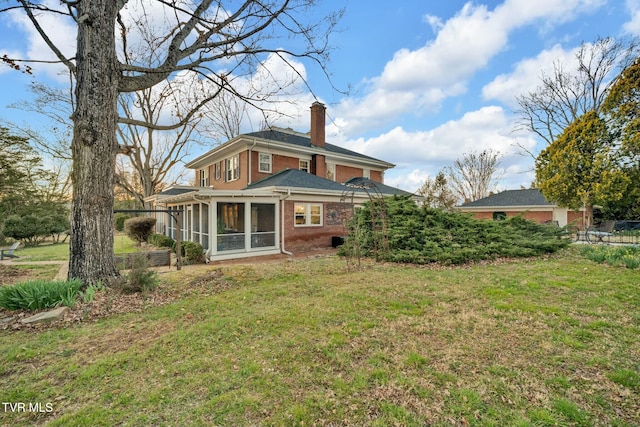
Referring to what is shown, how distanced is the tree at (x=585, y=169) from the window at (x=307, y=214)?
651 inches

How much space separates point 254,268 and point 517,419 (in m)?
7.81

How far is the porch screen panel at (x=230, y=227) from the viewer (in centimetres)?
1189

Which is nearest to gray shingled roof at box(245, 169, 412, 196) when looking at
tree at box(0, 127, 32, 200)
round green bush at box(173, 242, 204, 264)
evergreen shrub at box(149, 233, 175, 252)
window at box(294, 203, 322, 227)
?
window at box(294, 203, 322, 227)

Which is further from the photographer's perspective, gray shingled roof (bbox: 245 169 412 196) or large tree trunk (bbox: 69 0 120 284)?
gray shingled roof (bbox: 245 169 412 196)

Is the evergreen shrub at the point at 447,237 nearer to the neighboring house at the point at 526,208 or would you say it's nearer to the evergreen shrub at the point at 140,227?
the neighboring house at the point at 526,208

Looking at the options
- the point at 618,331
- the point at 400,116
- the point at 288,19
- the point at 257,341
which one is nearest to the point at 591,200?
the point at 400,116

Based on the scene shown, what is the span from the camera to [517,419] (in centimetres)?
235

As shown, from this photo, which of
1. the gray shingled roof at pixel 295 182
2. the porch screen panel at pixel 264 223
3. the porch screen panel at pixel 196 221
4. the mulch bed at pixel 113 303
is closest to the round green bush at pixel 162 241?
the porch screen panel at pixel 196 221

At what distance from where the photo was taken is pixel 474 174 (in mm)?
33781

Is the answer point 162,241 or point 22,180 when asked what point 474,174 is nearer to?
point 162,241

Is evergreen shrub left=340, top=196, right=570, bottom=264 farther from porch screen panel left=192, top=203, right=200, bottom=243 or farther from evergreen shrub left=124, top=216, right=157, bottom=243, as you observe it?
evergreen shrub left=124, top=216, right=157, bottom=243

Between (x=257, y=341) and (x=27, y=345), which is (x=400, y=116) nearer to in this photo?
(x=257, y=341)

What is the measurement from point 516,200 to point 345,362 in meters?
28.6

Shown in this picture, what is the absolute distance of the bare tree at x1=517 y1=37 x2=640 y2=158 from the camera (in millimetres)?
19734
